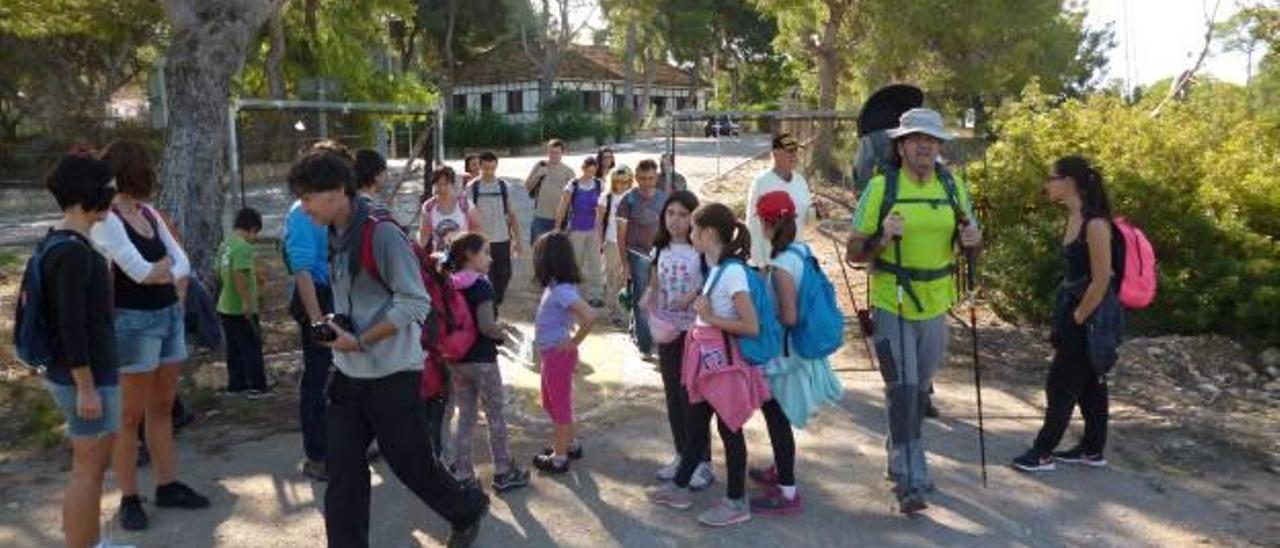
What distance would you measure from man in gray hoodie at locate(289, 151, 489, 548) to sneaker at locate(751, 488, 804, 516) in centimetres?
150

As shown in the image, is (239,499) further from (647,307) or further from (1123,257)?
(1123,257)

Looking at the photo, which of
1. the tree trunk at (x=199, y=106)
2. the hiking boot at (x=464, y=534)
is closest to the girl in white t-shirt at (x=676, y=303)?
the hiking boot at (x=464, y=534)

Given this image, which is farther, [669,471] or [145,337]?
[669,471]

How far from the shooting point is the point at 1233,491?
16.8 feet

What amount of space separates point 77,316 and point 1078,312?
4.24 m

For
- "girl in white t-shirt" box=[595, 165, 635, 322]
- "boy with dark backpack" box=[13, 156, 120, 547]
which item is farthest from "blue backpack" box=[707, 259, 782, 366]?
"girl in white t-shirt" box=[595, 165, 635, 322]

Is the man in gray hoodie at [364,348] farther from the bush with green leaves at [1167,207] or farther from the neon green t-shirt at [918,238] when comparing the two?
the bush with green leaves at [1167,207]

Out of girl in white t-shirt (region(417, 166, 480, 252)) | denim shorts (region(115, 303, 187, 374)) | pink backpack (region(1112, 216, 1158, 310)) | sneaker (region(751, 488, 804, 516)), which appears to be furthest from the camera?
girl in white t-shirt (region(417, 166, 480, 252))

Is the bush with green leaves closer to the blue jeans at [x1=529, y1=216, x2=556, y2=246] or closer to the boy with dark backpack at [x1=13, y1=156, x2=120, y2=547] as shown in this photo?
the blue jeans at [x1=529, y1=216, x2=556, y2=246]

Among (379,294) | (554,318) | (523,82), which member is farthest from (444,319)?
(523,82)

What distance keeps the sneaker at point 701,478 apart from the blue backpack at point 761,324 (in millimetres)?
818

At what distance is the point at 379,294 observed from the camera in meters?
3.79

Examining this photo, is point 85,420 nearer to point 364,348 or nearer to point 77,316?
point 77,316

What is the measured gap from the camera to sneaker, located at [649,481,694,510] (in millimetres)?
4840
